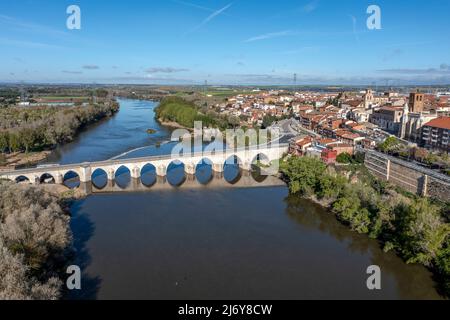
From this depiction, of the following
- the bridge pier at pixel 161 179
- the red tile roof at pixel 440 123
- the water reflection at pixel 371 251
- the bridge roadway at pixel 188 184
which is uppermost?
the red tile roof at pixel 440 123

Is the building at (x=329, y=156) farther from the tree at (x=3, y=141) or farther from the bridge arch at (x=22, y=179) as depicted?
the tree at (x=3, y=141)

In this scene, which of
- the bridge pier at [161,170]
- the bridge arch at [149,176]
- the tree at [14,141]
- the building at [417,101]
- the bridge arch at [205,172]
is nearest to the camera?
the bridge arch at [149,176]

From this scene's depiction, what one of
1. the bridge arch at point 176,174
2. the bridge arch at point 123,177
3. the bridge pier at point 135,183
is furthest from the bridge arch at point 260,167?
the bridge arch at point 123,177

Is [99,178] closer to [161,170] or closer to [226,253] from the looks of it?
[161,170]

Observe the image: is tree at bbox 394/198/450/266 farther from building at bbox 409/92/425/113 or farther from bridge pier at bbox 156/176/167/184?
building at bbox 409/92/425/113

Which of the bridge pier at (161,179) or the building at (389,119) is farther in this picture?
the building at (389,119)

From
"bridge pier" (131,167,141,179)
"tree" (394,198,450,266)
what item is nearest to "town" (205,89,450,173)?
"tree" (394,198,450,266)
